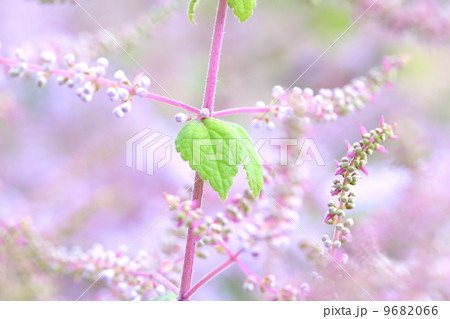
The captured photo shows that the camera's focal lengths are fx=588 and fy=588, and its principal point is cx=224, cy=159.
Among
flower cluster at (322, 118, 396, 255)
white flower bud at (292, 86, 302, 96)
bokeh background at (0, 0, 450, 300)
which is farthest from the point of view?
bokeh background at (0, 0, 450, 300)

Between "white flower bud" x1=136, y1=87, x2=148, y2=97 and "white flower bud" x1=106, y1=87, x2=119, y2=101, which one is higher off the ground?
"white flower bud" x1=136, y1=87, x2=148, y2=97

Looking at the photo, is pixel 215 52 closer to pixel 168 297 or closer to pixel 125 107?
pixel 125 107

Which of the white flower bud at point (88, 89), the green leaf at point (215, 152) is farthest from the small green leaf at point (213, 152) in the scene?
the white flower bud at point (88, 89)

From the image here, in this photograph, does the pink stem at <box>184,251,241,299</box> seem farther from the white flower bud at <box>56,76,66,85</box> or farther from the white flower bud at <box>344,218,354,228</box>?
the white flower bud at <box>56,76,66,85</box>

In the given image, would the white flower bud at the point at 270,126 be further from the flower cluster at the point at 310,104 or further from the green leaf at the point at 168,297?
the green leaf at the point at 168,297

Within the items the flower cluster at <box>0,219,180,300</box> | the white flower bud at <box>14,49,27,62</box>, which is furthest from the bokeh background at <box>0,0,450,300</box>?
the white flower bud at <box>14,49,27,62</box>
